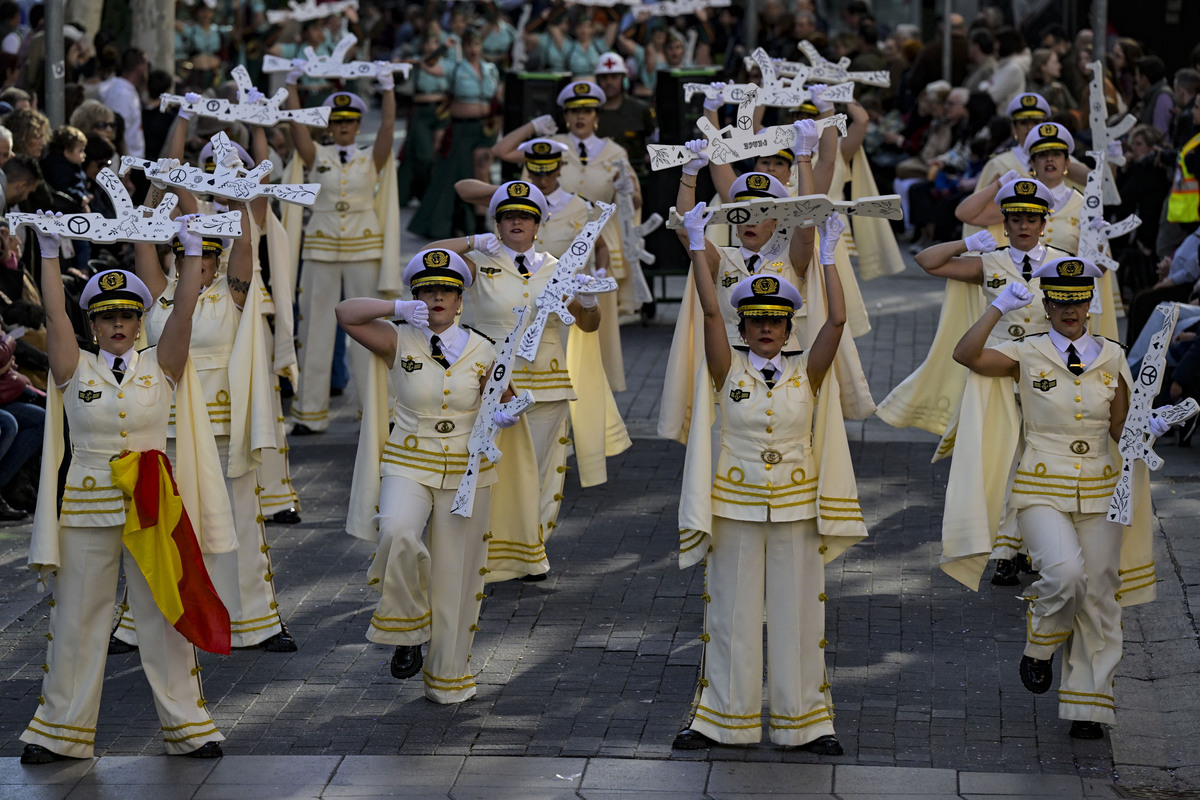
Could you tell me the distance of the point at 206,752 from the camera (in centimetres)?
688

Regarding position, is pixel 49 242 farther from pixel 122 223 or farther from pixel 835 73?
pixel 835 73

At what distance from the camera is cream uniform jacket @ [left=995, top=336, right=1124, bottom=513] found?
7.08 metres

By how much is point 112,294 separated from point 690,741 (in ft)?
9.60

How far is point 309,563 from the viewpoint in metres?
9.63

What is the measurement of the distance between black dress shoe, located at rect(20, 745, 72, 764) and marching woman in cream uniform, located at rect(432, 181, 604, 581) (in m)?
2.45

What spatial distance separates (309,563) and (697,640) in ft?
8.11

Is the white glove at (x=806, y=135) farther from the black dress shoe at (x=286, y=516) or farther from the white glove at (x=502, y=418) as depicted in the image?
the black dress shoe at (x=286, y=516)

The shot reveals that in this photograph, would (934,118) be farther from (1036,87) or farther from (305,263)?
(305,263)

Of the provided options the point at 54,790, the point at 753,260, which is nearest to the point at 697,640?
the point at 753,260

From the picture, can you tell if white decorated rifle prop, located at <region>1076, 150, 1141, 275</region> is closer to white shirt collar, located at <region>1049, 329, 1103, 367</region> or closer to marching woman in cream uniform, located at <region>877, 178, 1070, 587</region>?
marching woman in cream uniform, located at <region>877, 178, 1070, 587</region>

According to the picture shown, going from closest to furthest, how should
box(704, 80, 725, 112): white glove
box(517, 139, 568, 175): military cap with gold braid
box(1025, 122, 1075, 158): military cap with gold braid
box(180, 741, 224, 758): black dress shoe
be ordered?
box(180, 741, 224, 758): black dress shoe
box(704, 80, 725, 112): white glove
box(1025, 122, 1075, 158): military cap with gold braid
box(517, 139, 568, 175): military cap with gold braid

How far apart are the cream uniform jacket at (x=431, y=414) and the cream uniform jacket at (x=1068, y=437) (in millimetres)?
2325

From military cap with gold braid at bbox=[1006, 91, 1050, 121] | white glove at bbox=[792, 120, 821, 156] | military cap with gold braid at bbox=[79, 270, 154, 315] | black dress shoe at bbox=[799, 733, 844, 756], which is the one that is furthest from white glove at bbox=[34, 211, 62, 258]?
military cap with gold braid at bbox=[1006, 91, 1050, 121]

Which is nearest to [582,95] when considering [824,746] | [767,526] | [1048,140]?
[1048,140]
